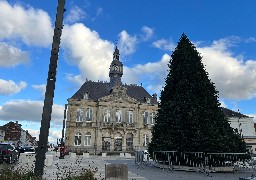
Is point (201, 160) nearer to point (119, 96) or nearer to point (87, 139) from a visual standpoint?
point (87, 139)

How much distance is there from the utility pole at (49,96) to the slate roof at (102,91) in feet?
155

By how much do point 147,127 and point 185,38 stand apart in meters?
38.6

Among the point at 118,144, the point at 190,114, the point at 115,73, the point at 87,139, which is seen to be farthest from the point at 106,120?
the point at 190,114

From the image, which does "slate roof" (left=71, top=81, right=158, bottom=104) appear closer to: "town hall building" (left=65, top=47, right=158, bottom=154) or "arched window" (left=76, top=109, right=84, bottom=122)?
"town hall building" (left=65, top=47, right=158, bottom=154)

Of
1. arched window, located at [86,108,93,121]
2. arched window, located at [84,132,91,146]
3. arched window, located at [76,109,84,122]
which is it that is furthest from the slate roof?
arched window, located at [84,132,91,146]

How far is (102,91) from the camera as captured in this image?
5847cm

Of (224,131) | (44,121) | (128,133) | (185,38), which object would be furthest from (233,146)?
(128,133)

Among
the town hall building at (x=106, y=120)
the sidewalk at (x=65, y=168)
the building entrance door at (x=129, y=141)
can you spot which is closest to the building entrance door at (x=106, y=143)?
the town hall building at (x=106, y=120)

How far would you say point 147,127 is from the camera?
189ft

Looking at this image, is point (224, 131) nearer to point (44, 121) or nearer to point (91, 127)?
point (44, 121)

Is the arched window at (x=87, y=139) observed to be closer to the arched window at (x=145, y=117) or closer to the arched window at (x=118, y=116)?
the arched window at (x=118, y=116)

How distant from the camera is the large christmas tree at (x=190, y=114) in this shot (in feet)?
55.6

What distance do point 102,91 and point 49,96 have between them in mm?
50429

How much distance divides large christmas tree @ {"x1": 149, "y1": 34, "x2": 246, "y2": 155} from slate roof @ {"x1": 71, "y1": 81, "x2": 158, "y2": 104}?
37469mm
